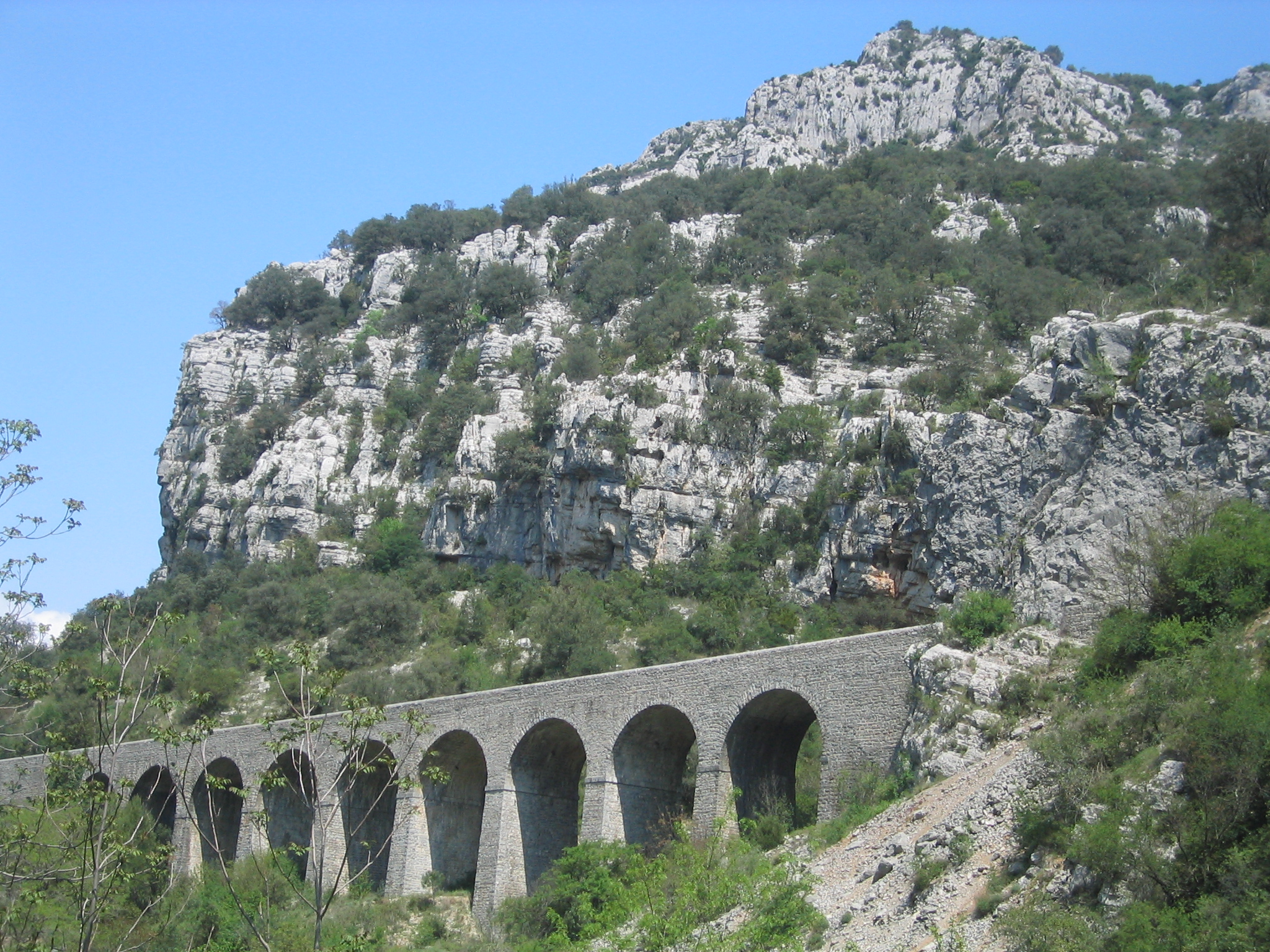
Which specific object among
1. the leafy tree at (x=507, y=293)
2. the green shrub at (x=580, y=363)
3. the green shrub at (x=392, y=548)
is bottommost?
the green shrub at (x=392, y=548)

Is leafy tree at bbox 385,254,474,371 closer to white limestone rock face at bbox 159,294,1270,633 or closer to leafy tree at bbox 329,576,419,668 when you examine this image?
white limestone rock face at bbox 159,294,1270,633

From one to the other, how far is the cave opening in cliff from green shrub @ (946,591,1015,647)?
10.8ft

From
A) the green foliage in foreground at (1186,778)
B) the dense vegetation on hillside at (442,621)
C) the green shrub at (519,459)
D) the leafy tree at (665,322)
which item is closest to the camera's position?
the green foliage in foreground at (1186,778)

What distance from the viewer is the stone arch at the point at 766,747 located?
2225cm

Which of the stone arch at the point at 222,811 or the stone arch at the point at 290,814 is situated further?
the stone arch at the point at 222,811

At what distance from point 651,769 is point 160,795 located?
17426 mm

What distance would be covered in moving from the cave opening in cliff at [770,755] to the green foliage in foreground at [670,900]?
1.64m

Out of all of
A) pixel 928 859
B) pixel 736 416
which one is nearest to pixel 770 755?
pixel 928 859

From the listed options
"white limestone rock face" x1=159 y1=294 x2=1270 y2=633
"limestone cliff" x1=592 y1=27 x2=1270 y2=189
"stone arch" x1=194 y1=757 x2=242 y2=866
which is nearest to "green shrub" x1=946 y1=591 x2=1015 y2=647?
"white limestone rock face" x1=159 y1=294 x2=1270 y2=633

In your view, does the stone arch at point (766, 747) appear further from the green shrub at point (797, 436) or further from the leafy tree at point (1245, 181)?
the green shrub at point (797, 436)

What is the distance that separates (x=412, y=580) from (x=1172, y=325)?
31.5m

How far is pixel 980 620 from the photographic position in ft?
66.3

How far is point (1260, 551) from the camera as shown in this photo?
57.1 ft

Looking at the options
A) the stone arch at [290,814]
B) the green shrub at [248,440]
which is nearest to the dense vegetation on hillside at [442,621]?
the stone arch at [290,814]
